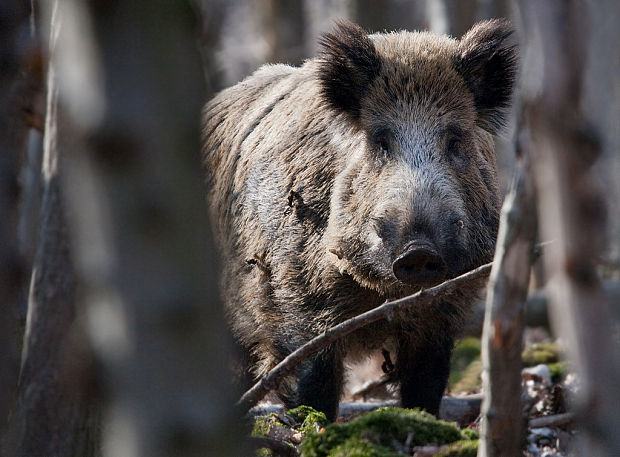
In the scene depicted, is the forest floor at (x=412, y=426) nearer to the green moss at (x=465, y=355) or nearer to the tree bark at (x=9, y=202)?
the green moss at (x=465, y=355)

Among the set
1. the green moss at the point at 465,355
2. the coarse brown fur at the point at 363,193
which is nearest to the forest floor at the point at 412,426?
the coarse brown fur at the point at 363,193

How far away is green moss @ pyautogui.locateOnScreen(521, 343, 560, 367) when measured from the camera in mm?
6969

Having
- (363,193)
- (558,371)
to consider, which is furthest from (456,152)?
(558,371)

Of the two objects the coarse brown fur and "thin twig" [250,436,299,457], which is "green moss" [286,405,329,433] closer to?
the coarse brown fur

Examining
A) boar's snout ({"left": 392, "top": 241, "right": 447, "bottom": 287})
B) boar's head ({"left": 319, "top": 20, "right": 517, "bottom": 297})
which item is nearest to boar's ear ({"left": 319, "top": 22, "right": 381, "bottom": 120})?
boar's head ({"left": 319, "top": 20, "right": 517, "bottom": 297})

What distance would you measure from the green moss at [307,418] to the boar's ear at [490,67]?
2.30m

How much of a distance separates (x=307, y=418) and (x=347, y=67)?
231 cm

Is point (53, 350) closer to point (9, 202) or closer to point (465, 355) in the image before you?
point (9, 202)

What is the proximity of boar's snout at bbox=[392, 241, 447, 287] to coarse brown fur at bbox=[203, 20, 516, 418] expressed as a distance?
28 centimetres

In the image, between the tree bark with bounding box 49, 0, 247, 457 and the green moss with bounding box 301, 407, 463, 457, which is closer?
the tree bark with bounding box 49, 0, 247, 457

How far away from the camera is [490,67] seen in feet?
18.6

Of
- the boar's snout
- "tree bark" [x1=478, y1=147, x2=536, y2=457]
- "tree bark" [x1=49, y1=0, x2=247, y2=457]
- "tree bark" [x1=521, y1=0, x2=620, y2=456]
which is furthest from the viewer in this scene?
the boar's snout

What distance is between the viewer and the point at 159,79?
77.4 inches

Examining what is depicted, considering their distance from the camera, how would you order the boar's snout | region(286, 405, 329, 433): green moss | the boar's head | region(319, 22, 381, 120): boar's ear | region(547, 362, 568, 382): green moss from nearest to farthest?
region(286, 405, 329, 433): green moss
the boar's snout
the boar's head
region(319, 22, 381, 120): boar's ear
region(547, 362, 568, 382): green moss
